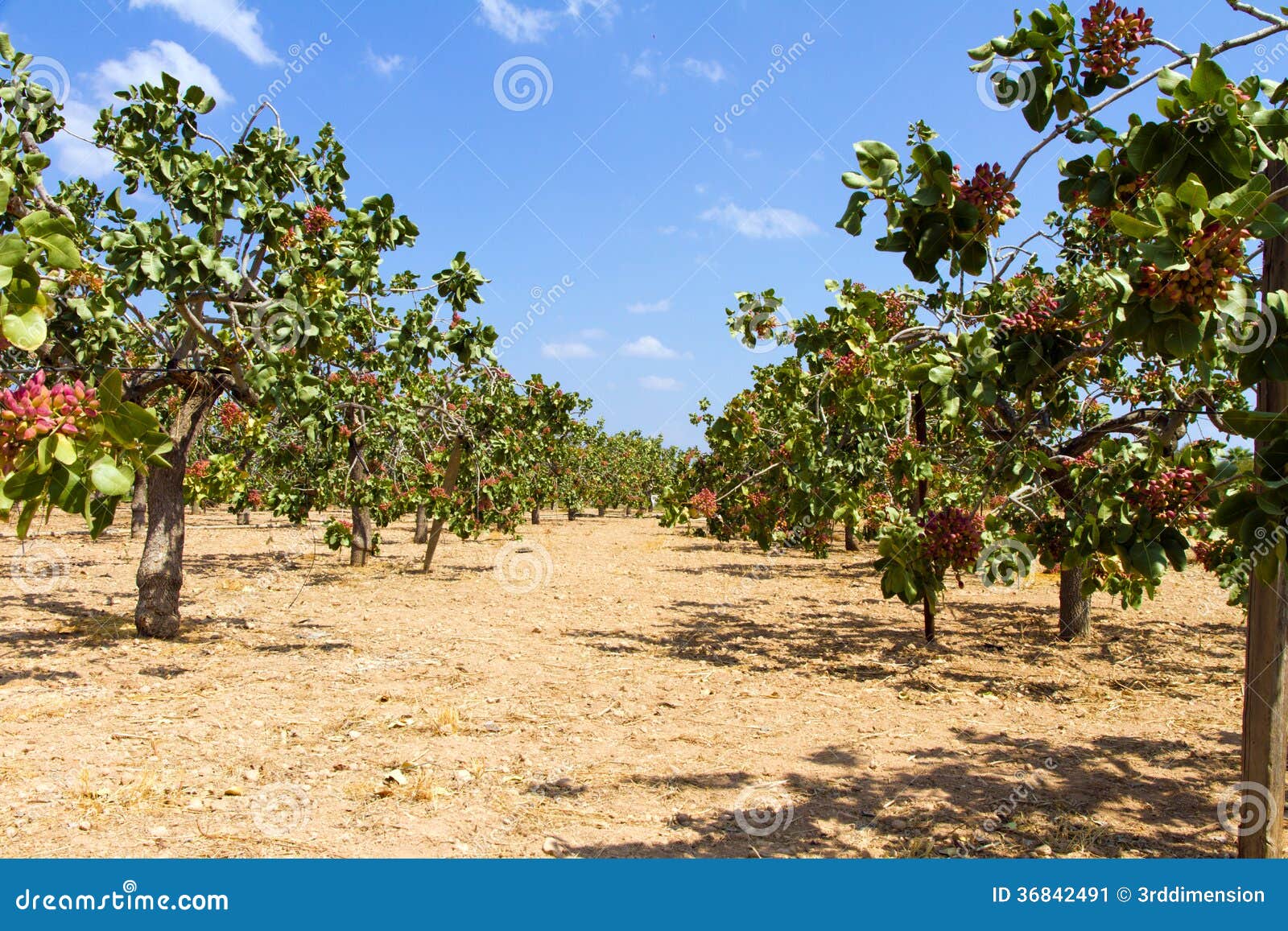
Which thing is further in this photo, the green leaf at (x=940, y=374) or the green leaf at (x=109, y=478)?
the green leaf at (x=940, y=374)

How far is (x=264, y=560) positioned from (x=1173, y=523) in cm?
1575

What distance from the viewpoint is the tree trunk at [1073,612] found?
364 inches

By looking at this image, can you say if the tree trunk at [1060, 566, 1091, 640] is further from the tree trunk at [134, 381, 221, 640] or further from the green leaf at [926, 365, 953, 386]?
the tree trunk at [134, 381, 221, 640]

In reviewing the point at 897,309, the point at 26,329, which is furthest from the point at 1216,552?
the point at 26,329

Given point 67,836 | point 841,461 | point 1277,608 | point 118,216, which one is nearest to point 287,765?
point 67,836

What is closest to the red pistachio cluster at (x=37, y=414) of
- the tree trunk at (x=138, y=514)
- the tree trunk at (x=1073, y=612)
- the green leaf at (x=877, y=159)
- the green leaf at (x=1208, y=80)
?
the green leaf at (x=877, y=159)

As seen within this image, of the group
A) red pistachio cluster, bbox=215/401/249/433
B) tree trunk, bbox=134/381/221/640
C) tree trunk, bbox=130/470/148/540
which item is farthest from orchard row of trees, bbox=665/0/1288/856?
tree trunk, bbox=130/470/148/540

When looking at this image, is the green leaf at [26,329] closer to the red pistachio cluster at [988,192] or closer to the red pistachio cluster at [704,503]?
the red pistachio cluster at [988,192]

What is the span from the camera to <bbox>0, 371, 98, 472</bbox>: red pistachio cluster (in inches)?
85.1

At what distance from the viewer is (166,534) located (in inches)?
315

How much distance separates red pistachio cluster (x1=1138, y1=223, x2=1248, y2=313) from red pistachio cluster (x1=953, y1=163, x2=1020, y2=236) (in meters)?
0.87

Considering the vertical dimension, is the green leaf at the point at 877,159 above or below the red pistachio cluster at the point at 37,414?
above

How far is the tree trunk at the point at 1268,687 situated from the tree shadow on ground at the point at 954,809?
3.01 ft

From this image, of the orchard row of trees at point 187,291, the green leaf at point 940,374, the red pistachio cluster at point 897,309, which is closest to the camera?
the green leaf at point 940,374
